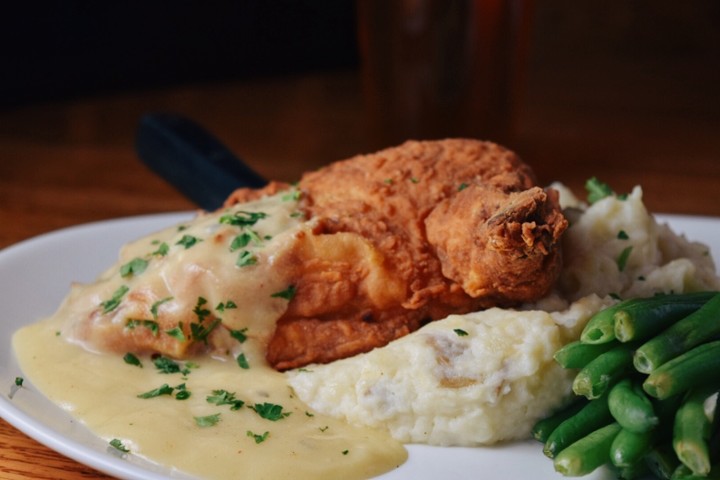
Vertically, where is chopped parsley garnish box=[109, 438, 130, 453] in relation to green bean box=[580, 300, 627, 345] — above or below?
below

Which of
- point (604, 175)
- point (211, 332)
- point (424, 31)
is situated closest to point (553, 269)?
point (211, 332)

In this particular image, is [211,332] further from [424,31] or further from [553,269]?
[424,31]

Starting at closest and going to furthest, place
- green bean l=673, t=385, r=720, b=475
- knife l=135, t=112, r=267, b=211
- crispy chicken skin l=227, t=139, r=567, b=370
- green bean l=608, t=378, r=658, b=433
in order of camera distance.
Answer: green bean l=673, t=385, r=720, b=475 < green bean l=608, t=378, r=658, b=433 < crispy chicken skin l=227, t=139, r=567, b=370 < knife l=135, t=112, r=267, b=211

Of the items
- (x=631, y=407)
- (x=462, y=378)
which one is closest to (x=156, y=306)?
(x=462, y=378)

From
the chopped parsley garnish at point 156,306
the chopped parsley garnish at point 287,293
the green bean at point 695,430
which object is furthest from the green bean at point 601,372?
the chopped parsley garnish at point 156,306

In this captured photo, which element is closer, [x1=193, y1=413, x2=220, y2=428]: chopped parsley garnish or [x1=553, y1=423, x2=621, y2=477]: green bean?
[x1=553, y1=423, x2=621, y2=477]: green bean

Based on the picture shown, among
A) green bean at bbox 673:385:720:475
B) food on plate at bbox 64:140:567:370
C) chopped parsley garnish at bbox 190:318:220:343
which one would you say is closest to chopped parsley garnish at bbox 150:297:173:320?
food on plate at bbox 64:140:567:370

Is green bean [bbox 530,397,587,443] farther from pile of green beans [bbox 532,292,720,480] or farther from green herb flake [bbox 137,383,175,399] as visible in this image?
green herb flake [bbox 137,383,175,399]

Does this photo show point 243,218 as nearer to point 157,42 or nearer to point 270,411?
point 270,411

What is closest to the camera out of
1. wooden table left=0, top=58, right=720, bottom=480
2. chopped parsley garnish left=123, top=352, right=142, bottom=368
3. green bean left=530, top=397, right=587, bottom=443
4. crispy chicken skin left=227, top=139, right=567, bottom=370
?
green bean left=530, top=397, right=587, bottom=443

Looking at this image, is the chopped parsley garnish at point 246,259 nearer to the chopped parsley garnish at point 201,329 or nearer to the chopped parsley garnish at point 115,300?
the chopped parsley garnish at point 201,329
